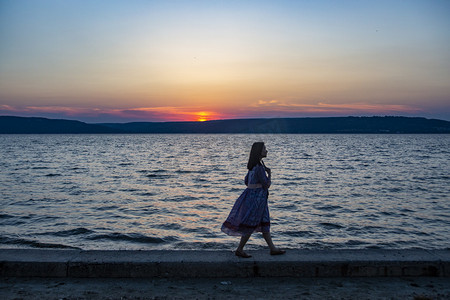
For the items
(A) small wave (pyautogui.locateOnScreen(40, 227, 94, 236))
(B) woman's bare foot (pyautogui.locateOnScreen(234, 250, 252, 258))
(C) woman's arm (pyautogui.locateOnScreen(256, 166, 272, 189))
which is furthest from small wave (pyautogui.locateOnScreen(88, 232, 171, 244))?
(C) woman's arm (pyautogui.locateOnScreen(256, 166, 272, 189))

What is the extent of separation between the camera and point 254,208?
18.2 ft

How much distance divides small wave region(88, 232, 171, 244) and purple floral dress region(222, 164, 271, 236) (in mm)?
4017

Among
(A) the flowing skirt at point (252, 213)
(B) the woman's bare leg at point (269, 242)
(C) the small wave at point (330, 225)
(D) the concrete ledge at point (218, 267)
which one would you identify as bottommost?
(C) the small wave at point (330, 225)

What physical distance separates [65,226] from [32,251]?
5182 mm

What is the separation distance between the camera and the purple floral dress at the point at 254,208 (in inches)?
218

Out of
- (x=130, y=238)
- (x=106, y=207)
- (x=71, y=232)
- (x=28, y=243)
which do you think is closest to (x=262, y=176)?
(x=130, y=238)

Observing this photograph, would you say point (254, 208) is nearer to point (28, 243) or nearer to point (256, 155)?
point (256, 155)

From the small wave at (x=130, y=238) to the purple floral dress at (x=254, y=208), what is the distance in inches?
158

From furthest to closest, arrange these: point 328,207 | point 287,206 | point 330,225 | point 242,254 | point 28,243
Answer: point 287,206
point 328,207
point 330,225
point 28,243
point 242,254

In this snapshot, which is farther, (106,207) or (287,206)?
(287,206)

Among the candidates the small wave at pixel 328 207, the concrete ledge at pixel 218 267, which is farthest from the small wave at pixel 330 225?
the concrete ledge at pixel 218 267

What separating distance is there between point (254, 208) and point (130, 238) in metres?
4.82

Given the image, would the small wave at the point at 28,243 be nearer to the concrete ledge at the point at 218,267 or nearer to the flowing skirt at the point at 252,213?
the concrete ledge at the point at 218,267

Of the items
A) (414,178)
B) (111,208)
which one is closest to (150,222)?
(111,208)
